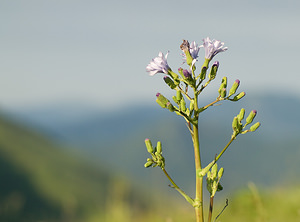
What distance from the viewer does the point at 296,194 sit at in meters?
12.2

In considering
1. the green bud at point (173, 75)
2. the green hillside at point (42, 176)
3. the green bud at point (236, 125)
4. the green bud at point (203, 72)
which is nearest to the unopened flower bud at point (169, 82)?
the green bud at point (173, 75)

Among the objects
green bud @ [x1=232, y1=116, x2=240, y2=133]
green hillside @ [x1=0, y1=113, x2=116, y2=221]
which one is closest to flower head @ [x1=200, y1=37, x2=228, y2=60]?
green bud @ [x1=232, y1=116, x2=240, y2=133]

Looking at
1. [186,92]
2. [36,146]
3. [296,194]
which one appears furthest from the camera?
[36,146]

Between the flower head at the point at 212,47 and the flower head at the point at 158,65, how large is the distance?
1.40 feet

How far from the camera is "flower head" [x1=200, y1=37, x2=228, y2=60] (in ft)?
14.8

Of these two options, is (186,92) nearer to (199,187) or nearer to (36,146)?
(199,187)

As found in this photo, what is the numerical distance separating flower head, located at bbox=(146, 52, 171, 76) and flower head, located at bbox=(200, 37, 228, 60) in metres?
0.43

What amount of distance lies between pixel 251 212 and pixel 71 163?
16415 centimetres

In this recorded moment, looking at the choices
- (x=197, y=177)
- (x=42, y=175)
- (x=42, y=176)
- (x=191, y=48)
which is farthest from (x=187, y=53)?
(x=42, y=175)

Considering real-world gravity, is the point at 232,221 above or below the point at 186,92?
below

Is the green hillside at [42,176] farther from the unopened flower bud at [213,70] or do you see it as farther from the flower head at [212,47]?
the flower head at [212,47]

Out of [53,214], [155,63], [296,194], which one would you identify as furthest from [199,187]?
[53,214]

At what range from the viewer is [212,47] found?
4.51 metres

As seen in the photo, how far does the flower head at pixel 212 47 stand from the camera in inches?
177
